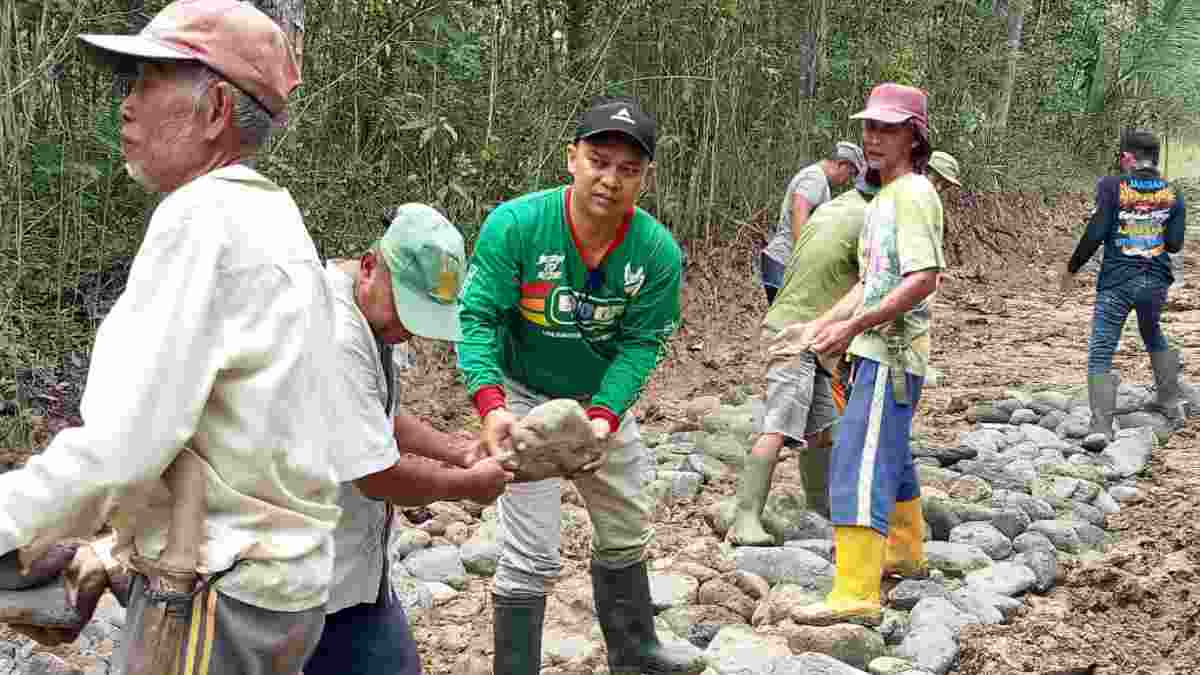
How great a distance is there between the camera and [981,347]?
450 inches

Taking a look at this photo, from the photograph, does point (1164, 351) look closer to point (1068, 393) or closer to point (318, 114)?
point (1068, 393)

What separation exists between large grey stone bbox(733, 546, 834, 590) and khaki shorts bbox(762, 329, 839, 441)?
53cm

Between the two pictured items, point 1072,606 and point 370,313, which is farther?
point 1072,606

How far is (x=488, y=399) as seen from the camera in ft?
11.8

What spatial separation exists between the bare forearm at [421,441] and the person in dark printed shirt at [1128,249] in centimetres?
578

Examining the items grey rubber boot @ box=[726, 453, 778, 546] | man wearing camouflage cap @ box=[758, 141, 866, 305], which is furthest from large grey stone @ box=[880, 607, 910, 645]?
man wearing camouflage cap @ box=[758, 141, 866, 305]

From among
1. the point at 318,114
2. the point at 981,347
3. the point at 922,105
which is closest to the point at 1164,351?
the point at 981,347

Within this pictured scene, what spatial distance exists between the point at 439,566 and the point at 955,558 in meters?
2.16

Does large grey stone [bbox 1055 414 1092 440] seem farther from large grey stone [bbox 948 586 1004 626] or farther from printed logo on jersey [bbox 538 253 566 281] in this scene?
printed logo on jersey [bbox 538 253 566 281]

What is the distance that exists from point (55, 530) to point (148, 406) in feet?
0.68

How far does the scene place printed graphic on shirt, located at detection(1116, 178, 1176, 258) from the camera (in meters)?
7.97

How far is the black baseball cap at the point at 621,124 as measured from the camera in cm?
364

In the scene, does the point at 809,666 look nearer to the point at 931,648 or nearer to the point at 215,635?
the point at 931,648

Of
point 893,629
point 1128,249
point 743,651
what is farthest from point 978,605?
point 1128,249
